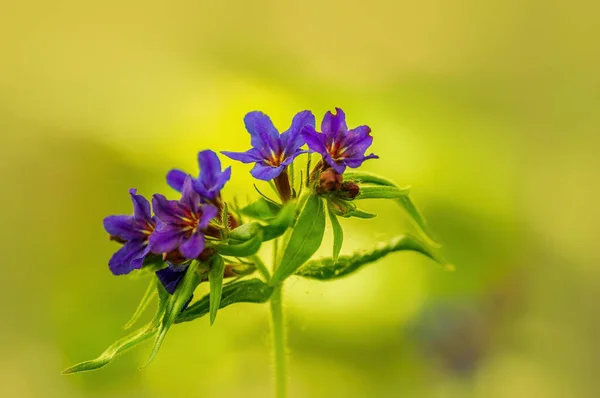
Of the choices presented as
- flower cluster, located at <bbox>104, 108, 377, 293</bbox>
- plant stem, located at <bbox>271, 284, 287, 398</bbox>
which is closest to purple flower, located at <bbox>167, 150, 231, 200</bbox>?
flower cluster, located at <bbox>104, 108, 377, 293</bbox>

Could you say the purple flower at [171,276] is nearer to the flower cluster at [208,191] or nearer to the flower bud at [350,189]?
the flower cluster at [208,191]

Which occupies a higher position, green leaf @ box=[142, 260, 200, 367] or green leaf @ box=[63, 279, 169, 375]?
green leaf @ box=[142, 260, 200, 367]

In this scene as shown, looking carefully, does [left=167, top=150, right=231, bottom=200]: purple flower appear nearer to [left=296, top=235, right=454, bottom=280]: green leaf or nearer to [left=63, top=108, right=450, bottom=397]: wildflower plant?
[left=63, top=108, right=450, bottom=397]: wildflower plant

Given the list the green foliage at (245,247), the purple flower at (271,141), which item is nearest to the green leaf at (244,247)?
the green foliage at (245,247)

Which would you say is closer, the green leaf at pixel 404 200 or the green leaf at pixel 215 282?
the green leaf at pixel 215 282

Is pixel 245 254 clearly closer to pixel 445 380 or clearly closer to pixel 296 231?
pixel 296 231

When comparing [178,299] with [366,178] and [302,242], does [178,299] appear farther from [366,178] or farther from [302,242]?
[366,178]

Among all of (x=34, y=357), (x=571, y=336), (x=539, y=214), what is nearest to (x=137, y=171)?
(x=34, y=357)
